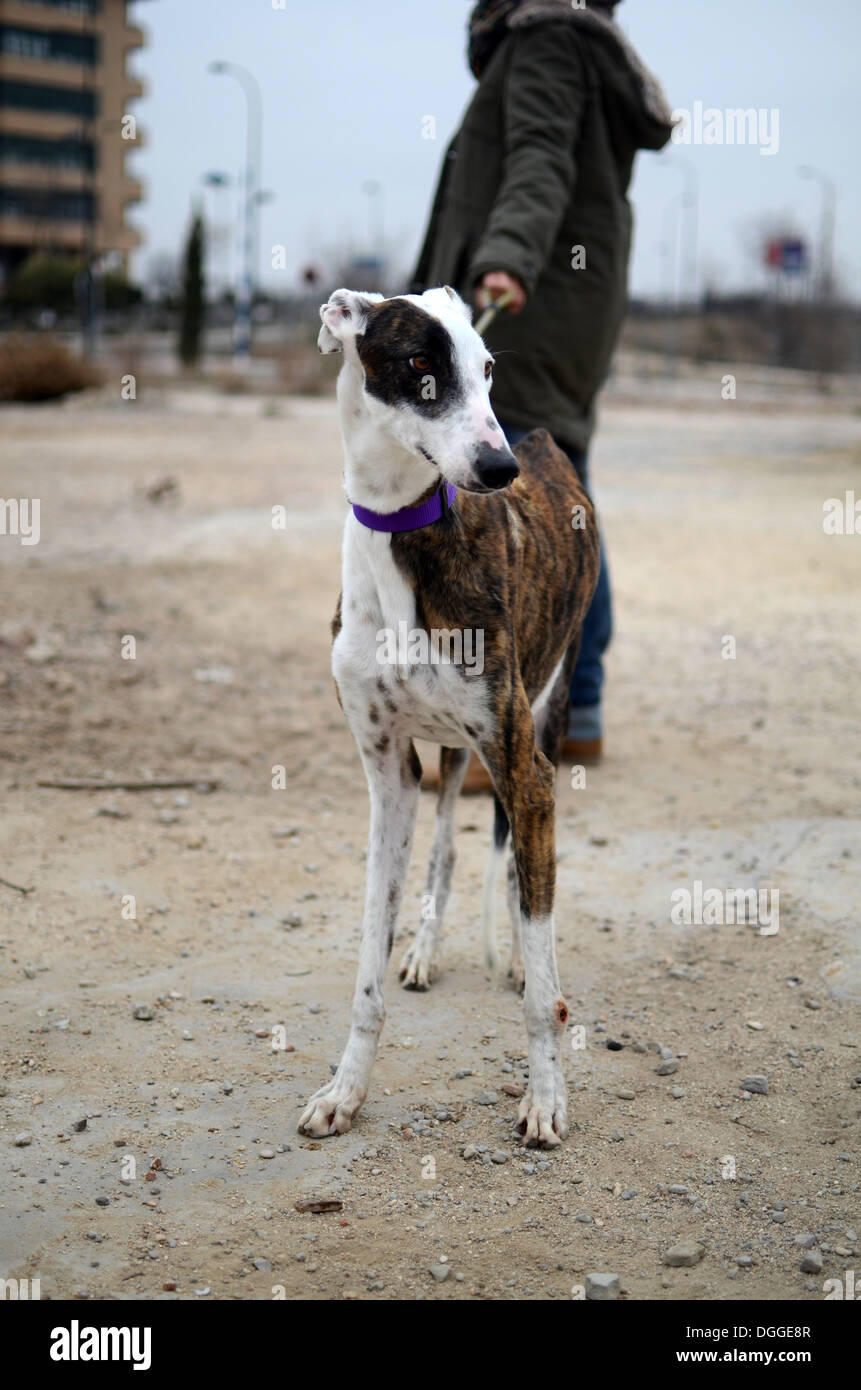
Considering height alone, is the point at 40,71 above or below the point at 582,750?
above

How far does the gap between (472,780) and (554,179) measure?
222cm

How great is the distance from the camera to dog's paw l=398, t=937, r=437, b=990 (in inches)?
151

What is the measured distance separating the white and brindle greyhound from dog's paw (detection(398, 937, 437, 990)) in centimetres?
62

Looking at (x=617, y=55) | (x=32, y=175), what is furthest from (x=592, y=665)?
(x=32, y=175)

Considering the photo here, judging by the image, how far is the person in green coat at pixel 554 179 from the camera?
15.2 ft

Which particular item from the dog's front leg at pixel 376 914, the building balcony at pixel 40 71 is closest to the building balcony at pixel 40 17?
the building balcony at pixel 40 71

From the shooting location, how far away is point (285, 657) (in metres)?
7.18

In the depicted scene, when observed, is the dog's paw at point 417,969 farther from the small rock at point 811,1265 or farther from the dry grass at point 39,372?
the dry grass at point 39,372

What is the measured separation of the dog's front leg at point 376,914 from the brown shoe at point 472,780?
1.98m

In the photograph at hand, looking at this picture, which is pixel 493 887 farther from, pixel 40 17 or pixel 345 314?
pixel 40 17

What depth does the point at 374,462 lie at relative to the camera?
2.92 meters

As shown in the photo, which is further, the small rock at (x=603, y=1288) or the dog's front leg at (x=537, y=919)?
the dog's front leg at (x=537, y=919)
